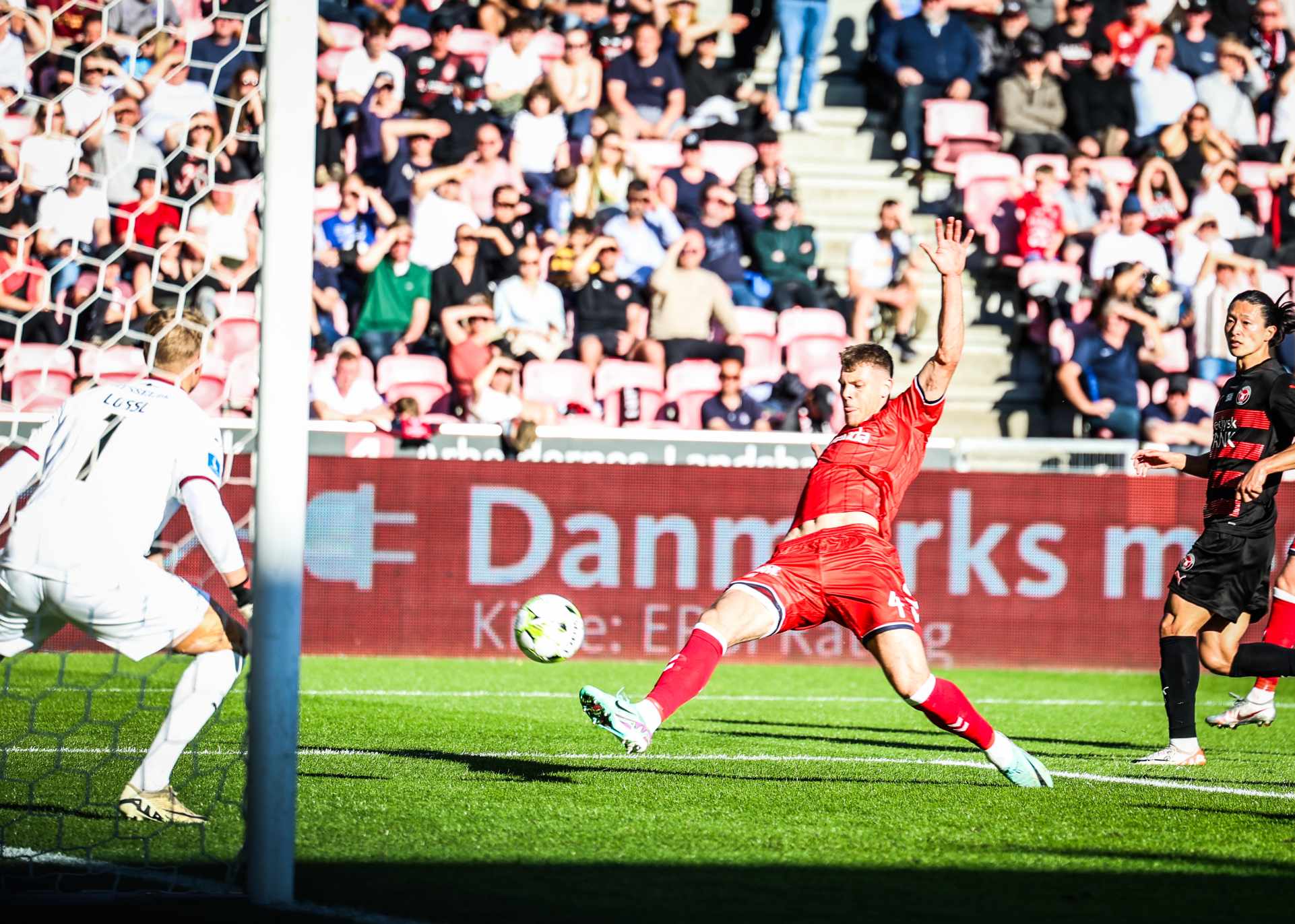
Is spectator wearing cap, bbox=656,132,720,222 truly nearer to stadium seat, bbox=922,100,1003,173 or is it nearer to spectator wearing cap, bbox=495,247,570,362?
spectator wearing cap, bbox=495,247,570,362

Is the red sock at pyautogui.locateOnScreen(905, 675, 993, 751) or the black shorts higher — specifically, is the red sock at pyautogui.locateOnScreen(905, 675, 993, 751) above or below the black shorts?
below

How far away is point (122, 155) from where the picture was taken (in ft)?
32.3

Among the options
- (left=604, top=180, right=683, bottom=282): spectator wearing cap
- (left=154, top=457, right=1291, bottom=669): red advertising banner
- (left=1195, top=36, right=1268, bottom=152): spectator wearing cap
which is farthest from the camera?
(left=1195, top=36, right=1268, bottom=152): spectator wearing cap

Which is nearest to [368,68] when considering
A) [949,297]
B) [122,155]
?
[122,155]

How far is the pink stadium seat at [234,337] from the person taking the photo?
804cm

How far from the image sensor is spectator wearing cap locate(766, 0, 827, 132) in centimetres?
1902

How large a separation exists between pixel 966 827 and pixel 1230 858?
2.88 feet

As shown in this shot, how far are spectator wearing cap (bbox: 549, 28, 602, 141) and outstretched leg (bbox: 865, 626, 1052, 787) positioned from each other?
11933 mm

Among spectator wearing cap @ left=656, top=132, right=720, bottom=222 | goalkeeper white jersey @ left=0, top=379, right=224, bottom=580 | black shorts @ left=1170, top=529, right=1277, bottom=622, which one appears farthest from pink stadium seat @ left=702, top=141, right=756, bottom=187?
goalkeeper white jersey @ left=0, top=379, right=224, bottom=580

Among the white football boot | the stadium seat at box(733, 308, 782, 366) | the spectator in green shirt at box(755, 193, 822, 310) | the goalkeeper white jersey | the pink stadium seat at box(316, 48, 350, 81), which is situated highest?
the pink stadium seat at box(316, 48, 350, 81)

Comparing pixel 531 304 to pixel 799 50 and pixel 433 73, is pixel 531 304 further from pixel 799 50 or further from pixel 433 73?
pixel 799 50

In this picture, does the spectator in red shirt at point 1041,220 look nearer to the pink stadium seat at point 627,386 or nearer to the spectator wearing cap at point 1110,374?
the spectator wearing cap at point 1110,374

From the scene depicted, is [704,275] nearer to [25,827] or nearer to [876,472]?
[876,472]

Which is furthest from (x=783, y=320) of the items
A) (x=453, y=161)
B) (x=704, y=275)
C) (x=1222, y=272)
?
(x=1222, y=272)
